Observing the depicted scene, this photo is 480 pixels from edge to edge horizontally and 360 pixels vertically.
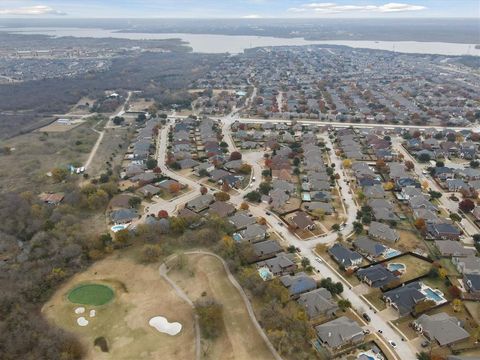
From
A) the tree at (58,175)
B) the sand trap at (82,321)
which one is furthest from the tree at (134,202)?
the sand trap at (82,321)

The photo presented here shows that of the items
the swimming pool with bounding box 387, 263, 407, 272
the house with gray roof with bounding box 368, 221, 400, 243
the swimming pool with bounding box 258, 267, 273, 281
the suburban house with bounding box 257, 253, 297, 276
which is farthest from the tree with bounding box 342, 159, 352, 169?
the swimming pool with bounding box 258, 267, 273, 281

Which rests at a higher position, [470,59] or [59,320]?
[470,59]

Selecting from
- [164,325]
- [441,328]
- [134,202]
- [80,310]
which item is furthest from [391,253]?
[134,202]

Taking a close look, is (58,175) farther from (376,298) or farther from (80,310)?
(376,298)

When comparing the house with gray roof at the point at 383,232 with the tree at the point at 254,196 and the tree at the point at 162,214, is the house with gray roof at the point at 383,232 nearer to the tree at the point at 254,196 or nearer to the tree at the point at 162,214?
the tree at the point at 254,196

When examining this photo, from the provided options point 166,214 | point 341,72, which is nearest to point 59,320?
point 166,214

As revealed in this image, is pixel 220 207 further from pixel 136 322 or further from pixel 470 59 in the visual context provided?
pixel 470 59

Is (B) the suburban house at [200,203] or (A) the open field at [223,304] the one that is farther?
(B) the suburban house at [200,203]
